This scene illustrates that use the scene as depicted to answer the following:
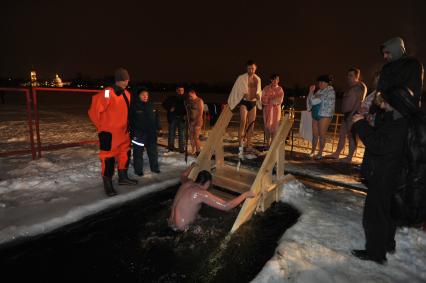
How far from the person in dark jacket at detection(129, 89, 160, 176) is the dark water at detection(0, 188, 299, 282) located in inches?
64.3

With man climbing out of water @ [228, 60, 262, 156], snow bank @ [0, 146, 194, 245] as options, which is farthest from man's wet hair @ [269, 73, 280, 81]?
snow bank @ [0, 146, 194, 245]

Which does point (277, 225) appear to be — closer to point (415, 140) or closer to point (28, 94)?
point (415, 140)

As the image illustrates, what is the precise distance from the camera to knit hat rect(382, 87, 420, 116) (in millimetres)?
2668

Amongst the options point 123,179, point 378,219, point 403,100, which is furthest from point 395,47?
point 123,179

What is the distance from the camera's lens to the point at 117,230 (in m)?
4.08

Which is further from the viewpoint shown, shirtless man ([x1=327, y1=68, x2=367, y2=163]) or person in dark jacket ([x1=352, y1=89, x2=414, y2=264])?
shirtless man ([x1=327, y1=68, x2=367, y2=163])

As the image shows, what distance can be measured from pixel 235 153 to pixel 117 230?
4930 millimetres

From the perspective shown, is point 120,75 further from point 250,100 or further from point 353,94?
point 353,94

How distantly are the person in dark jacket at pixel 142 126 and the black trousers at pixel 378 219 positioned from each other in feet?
13.6

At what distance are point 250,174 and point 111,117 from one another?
264 centimetres

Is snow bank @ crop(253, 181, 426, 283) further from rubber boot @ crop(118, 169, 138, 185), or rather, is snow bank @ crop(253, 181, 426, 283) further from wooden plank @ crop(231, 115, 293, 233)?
rubber boot @ crop(118, 169, 138, 185)

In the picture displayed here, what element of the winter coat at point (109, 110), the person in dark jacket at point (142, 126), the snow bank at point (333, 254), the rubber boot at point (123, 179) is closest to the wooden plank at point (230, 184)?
the snow bank at point (333, 254)

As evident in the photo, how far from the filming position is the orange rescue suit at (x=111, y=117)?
4629 mm

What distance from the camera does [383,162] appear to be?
9.51 ft
